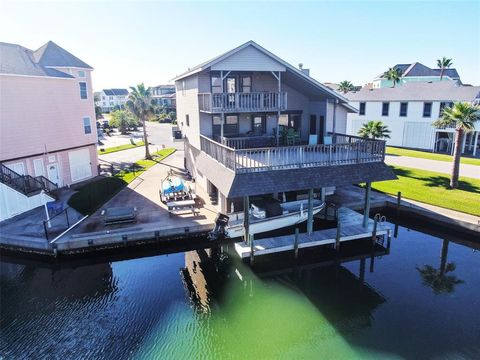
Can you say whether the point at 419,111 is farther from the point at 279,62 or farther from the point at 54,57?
the point at 54,57

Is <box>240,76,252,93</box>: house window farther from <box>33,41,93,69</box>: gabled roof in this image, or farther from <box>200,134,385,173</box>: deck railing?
<box>33,41,93,69</box>: gabled roof

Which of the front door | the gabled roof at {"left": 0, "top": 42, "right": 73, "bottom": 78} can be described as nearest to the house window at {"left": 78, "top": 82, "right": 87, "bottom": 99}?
the gabled roof at {"left": 0, "top": 42, "right": 73, "bottom": 78}

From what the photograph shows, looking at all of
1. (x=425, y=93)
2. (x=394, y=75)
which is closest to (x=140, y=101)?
(x=425, y=93)

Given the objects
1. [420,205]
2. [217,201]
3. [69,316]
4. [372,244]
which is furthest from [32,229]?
[420,205]

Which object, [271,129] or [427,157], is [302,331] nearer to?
[271,129]

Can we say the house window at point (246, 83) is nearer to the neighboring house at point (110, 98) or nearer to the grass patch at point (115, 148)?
the grass patch at point (115, 148)

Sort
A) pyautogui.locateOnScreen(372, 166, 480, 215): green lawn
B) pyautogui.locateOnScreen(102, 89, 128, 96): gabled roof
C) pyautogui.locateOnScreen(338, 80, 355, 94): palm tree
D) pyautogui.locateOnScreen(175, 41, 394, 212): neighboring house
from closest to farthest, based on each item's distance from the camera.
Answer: pyautogui.locateOnScreen(175, 41, 394, 212): neighboring house → pyautogui.locateOnScreen(372, 166, 480, 215): green lawn → pyautogui.locateOnScreen(338, 80, 355, 94): palm tree → pyautogui.locateOnScreen(102, 89, 128, 96): gabled roof

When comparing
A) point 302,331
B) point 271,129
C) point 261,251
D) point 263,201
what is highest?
point 271,129
